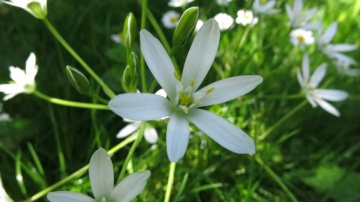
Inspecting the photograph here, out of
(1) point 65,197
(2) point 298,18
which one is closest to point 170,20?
(2) point 298,18

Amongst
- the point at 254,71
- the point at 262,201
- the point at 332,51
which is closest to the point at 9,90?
the point at 262,201

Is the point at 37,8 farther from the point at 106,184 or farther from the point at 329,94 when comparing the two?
the point at 329,94

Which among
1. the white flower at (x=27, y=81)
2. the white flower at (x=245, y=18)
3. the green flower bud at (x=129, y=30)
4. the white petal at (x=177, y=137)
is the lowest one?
the white flower at (x=245, y=18)

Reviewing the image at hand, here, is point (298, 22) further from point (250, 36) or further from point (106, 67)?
point (106, 67)

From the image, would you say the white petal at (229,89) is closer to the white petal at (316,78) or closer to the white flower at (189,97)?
the white flower at (189,97)

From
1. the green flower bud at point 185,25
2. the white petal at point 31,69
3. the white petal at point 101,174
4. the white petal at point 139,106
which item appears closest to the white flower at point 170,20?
the white petal at point 31,69
